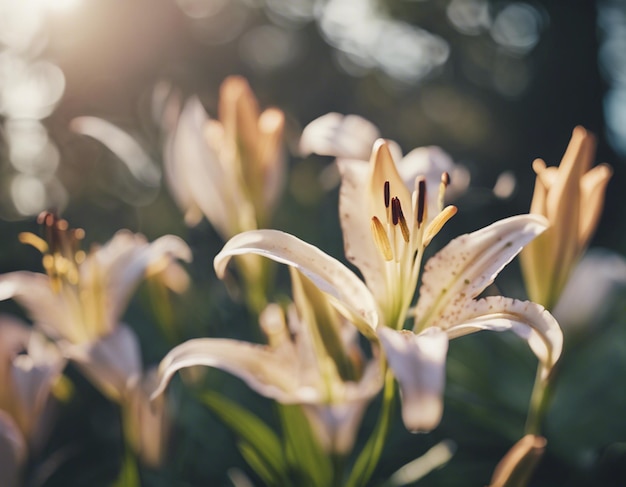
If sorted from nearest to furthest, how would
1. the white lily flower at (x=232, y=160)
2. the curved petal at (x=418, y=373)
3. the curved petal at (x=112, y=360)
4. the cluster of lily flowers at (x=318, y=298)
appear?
1. the curved petal at (x=418, y=373)
2. the cluster of lily flowers at (x=318, y=298)
3. the curved petal at (x=112, y=360)
4. the white lily flower at (x=232, y=160)

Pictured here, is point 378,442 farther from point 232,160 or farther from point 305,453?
point 232,160

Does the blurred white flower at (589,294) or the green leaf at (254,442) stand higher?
the blurred white flower at (589,294)

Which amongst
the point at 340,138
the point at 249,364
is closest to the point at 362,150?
the point at 340,138

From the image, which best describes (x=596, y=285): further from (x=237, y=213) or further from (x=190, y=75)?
(x=190, y=75)

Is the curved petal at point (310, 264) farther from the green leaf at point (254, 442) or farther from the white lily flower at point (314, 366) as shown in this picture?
the green leaf at point (254, 442)

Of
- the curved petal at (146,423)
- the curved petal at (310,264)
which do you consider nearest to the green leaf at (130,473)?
the curved petal at (146,423)
